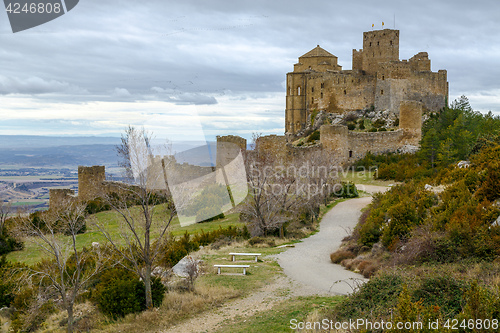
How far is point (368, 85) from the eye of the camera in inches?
1996

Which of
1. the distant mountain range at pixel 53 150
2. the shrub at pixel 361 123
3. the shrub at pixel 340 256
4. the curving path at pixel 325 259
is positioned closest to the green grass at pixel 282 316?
the curving path at pixel 325 259

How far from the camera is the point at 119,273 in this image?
12.7 meters

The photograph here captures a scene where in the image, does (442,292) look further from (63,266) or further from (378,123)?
(378,123)

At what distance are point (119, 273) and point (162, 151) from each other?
3687mm

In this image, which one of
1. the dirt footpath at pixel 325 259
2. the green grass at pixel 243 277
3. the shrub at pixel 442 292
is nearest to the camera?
the shrub at pixel 442 292

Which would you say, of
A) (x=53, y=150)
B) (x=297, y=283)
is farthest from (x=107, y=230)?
(x=53, y=150)

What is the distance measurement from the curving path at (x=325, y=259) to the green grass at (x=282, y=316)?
0.69m

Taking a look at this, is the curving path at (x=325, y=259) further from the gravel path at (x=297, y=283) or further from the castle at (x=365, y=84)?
the castle at (x=365, y=84)

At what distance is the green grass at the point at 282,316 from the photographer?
9.28 meters

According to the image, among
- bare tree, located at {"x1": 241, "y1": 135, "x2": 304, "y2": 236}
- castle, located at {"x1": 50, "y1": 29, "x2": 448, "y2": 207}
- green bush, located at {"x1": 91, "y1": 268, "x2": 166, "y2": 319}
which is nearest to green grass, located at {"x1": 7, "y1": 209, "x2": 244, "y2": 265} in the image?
bare tree, located at {"x1": 241, "y1": 135, "x2": 304, "y2": 236}

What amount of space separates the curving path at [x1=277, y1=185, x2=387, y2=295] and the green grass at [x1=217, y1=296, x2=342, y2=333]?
0.69 meters

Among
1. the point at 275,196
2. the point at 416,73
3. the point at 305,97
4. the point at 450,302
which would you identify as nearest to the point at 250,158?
the point at 275,196

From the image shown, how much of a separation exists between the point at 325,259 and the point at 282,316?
6680mm

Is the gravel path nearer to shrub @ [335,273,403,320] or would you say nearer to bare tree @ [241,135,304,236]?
shrub @ [335,273,403,320]
